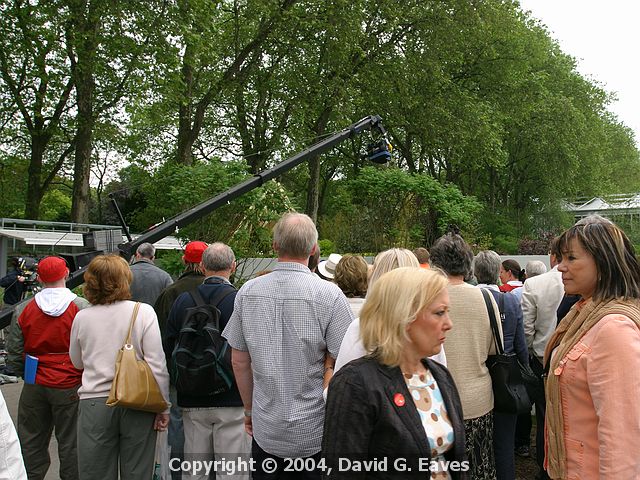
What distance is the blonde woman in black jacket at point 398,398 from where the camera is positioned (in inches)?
83.2

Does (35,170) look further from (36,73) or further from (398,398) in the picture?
(398,398)

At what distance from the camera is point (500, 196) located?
39.8 metres

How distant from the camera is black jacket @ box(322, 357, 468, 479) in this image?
2.10 metres

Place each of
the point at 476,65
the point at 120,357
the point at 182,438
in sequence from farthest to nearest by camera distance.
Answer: the point at 476,65 → the point at 182,438 → the point at 120,357

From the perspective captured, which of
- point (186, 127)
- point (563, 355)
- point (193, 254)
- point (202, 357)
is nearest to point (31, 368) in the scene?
point (193, 254)

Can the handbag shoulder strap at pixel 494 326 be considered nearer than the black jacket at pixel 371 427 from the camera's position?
No

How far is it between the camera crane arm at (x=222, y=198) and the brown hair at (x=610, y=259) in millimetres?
5620

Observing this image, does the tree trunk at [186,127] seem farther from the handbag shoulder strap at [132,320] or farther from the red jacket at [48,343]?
the handbag shoulder strap at [132,320]

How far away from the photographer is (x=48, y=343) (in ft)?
15.2

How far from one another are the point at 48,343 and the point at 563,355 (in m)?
3.86

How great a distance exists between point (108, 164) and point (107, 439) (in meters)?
37.5

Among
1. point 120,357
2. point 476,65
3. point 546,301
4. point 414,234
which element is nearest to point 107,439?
point 120,357

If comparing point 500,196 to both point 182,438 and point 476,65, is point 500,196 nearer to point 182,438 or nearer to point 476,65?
point 476,65

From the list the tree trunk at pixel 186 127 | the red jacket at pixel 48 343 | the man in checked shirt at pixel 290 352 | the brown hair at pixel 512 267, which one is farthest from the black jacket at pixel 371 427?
the tree trunk at pixel 186 127
